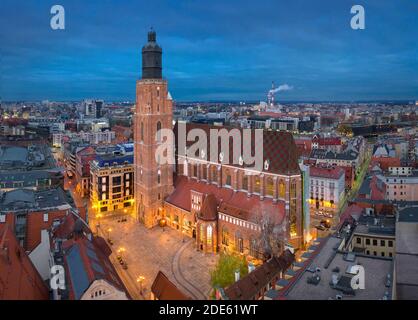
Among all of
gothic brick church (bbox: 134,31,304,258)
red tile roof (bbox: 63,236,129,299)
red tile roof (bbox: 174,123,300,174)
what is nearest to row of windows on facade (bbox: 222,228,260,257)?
gothic brick church (bbox: 134,31,304,258)

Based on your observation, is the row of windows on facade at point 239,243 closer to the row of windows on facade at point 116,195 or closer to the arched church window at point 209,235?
the arched church window at point 209,235

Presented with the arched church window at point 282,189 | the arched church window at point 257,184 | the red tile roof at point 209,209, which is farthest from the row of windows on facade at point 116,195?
the arched church window at point 282,189

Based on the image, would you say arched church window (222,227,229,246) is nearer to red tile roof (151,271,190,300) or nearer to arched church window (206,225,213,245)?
arched church window (206,225,213,245)

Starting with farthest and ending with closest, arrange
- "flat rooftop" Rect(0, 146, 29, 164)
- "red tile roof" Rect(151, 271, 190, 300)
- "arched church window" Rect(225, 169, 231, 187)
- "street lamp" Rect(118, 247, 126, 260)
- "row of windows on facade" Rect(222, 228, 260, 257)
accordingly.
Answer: "flat rooftop" Rect(0, 146, 29, 164)
"arched church window" Rect(225, 169, 231, 187)
"street lamp" Rect(118, 247, 126, 260)
"row of windows on facade" Rect(222, 228, 260, 257)
"red tile roof" Rect(151, 271, 190, 300)

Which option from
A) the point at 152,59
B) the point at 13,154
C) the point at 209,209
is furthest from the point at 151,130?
the point at 13,154
